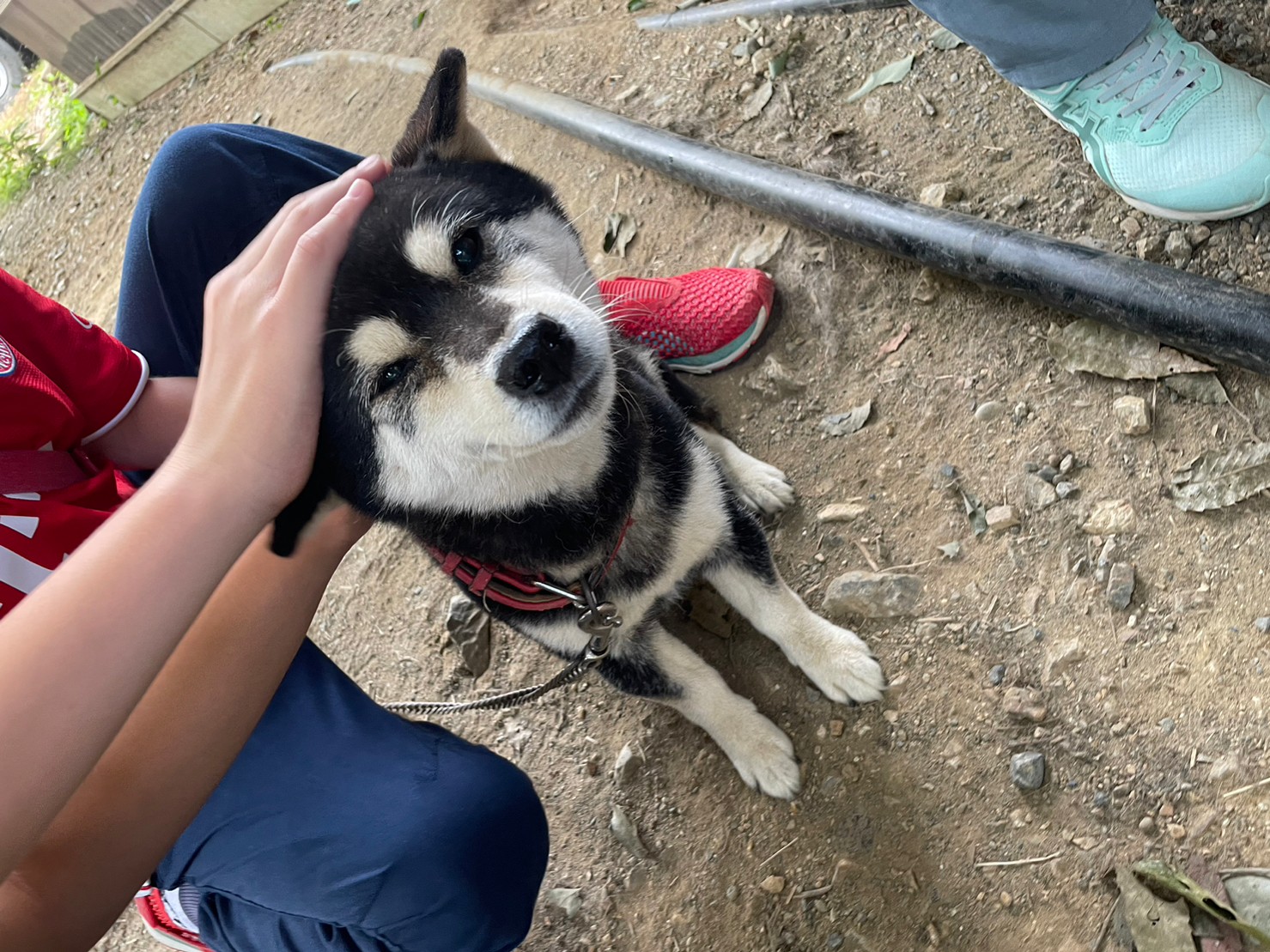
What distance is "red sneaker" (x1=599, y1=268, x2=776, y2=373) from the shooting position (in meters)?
2.47

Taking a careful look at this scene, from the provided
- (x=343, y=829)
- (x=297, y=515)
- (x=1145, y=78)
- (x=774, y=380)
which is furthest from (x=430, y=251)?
(x=1145, y=78)

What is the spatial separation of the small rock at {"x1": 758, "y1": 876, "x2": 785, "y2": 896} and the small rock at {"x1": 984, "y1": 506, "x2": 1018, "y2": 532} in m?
0.97

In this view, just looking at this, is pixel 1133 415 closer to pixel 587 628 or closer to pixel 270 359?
pixel 587 628

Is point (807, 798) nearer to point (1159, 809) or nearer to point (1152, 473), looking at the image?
point (1159, 809)

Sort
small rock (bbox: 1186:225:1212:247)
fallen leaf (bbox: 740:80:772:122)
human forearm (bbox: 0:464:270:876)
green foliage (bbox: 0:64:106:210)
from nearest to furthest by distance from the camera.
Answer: human forearm (bbox: 0:464:270:876) → small rock (bbox: 1186:225:1212:247) → fallen leaf (bbox: 740:80:772:122) → green foliage (bbox: 0:64:106:210)

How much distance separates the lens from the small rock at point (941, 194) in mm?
2295

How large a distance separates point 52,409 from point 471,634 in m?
1.37

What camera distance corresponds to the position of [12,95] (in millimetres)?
8500

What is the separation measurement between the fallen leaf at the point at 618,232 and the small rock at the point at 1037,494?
1681 millimetres

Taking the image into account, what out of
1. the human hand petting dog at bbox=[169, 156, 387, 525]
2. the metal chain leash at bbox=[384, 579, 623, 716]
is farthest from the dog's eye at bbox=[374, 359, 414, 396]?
the metal chain leash at bbox=[384, 579, 623, 716]

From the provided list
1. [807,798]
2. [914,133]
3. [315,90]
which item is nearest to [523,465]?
[807,798]

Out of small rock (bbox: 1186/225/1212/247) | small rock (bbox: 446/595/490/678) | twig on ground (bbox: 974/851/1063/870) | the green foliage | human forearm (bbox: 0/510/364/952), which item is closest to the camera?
human forearm (bbox: 0/510/364/952)

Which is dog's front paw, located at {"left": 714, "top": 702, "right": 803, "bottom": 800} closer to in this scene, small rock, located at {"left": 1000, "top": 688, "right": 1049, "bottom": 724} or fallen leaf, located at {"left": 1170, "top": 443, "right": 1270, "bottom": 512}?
small rock, located at {"left": 1000, "top": 688, "right": 1049, "bottom": 724}

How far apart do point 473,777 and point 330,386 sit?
836mm
